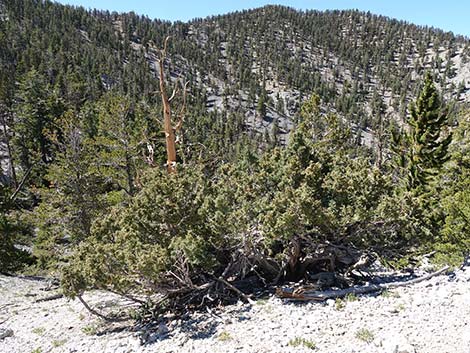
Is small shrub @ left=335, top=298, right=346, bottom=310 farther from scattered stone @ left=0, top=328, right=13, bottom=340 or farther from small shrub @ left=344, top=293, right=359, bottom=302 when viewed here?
scattered stone @ left=0, top=328, right=13, bottom=340

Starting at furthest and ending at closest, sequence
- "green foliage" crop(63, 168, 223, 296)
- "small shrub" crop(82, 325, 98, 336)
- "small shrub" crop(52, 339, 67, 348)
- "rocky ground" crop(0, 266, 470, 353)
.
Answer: "small shrub" crop(82, 325, 98, 336), "small shrub" crop(52, 339, 67, 348), "green foliage" crop(63, 168, 223, 296), "rocky ground" crop(0, 266, 470, 353)

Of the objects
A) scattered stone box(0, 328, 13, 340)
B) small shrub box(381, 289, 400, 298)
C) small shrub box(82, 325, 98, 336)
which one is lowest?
scattered stone box(0, 328, 13, 340)

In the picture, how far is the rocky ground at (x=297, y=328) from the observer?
8.23 m

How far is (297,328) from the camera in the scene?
9.28 meters

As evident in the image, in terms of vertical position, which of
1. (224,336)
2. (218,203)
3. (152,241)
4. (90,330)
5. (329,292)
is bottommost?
(90,330)

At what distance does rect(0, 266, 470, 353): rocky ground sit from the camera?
27.0 ft

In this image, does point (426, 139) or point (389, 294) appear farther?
point (426, 139)

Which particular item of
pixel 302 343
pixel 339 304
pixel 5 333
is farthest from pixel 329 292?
pixel 5 333

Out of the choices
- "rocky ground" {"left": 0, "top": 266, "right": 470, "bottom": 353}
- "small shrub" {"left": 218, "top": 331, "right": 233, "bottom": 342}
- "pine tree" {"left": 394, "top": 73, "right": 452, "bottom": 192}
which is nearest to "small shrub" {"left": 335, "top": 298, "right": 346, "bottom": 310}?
"rocky ground" {"left": 0, "top": 266, "right": 470, "bottom": 353}

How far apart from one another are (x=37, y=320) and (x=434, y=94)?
25.4m

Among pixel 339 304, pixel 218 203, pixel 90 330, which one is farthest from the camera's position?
pixel 90 330

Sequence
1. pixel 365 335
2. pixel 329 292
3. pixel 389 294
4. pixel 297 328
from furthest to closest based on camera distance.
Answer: pixel 329 292 < pixel 389 294 < pixel 297 328 < pixel 365 335

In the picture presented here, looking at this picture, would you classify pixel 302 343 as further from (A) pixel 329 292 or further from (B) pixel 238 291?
(B) pixel 238 291

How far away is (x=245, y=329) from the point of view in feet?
31.5
